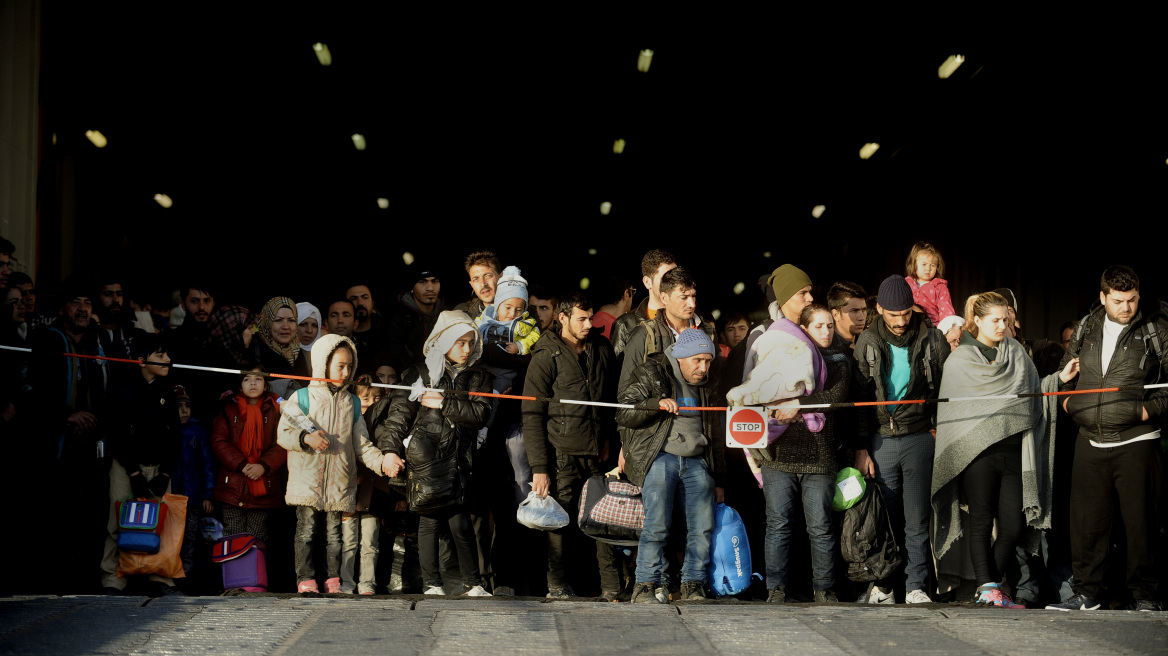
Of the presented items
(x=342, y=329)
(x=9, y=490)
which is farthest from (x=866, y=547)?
(x=9, y=490)

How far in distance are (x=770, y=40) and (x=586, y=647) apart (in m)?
8.95

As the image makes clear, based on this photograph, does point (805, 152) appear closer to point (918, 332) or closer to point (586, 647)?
point (918, 332)

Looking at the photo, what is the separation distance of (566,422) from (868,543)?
6.60ft

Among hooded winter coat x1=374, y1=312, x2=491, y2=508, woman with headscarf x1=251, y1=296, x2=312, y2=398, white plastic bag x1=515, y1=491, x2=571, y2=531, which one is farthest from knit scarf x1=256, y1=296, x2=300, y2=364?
white plastic bag x1=515, y1=491, x2=571, y2=531

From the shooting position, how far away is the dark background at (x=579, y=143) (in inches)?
452

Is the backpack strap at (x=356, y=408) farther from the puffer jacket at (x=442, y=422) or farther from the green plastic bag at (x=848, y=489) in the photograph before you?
the green plastic bag at (x=848, y=489)

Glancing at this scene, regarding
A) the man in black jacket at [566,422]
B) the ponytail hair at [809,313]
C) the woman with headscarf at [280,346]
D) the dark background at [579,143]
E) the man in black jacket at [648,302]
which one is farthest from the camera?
the dark background at [579,143]

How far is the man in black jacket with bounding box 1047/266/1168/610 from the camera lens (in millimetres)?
6398

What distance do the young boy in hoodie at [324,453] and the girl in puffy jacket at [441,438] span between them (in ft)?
0.84

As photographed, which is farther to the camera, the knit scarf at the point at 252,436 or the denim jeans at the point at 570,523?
the knit scarf at the point at 252,436

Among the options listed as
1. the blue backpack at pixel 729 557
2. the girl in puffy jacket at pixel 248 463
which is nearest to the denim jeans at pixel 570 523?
the blue backpack at pixel 729 557

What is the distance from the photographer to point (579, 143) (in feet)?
49.4

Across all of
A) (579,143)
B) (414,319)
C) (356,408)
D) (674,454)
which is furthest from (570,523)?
(579,143)

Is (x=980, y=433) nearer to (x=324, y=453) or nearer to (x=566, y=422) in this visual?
(x=566, y=422)
